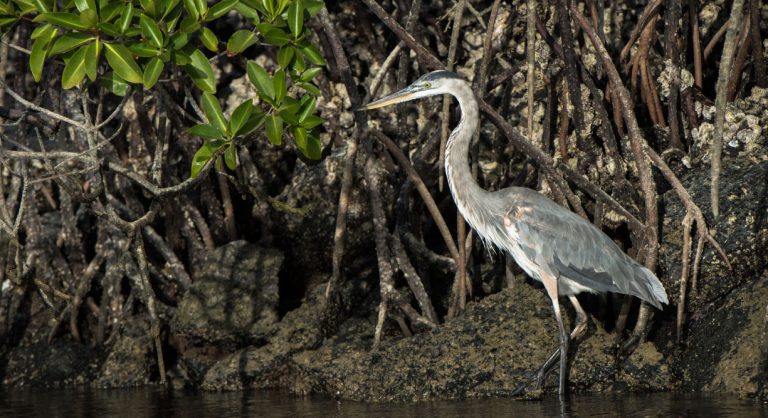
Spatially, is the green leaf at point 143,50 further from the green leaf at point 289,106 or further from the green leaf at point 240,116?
the green leaf at point 289,106

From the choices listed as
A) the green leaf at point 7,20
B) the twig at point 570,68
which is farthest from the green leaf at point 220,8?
the twig at point 570,68

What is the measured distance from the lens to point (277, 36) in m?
5.52

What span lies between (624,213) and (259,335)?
2614 millimetres

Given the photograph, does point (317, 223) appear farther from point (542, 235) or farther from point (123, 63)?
point (123, 63)

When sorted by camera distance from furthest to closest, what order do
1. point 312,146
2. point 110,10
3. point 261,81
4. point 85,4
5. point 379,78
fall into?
point 379,78, point 312,146, point 261,81, point 110,10, point 85,4

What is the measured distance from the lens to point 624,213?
21.6ft

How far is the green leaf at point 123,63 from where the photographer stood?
5.26 m

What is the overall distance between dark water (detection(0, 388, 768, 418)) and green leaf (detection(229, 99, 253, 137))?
5.13 feet

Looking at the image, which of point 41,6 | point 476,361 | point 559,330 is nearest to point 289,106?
point 41,6

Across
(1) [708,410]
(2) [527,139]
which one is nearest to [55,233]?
(2) [527,139]

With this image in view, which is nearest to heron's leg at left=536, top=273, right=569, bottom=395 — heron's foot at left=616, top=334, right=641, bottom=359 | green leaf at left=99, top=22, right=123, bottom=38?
heron's foot at left=616, top=334, right=641, bottom=359

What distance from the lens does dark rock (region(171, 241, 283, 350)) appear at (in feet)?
24.3

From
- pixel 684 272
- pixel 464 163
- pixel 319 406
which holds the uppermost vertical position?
pixel 464 163

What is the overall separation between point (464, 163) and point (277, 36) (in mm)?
1679
